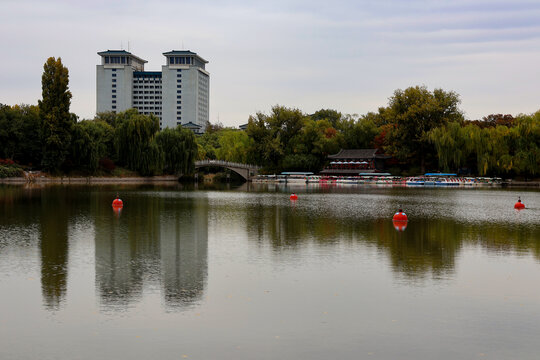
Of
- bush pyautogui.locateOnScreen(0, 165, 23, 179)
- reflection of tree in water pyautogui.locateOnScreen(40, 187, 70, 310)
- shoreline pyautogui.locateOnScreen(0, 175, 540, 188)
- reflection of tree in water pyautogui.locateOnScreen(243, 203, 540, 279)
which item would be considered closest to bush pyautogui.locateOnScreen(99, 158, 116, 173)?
shoreline pyautogui.locateOnScreen(0, 175, 540, 188)

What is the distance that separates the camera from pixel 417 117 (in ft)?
314

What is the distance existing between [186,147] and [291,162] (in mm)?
21358

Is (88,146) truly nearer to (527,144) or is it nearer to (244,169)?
(244,169)

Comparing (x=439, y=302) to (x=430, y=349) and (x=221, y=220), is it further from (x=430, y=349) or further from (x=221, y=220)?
(x=221, y=220)

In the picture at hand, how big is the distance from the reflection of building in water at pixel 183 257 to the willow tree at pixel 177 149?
203 feet

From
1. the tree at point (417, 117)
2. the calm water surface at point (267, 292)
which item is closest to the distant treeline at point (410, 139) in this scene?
the tree at point (417, 117)

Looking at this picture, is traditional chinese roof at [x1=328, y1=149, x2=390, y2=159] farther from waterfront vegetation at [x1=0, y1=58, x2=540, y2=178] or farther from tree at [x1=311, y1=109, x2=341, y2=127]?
tree at [x1=311, y1=109, x2=341, y2=127]

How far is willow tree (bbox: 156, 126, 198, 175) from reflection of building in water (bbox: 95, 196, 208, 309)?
61345mm

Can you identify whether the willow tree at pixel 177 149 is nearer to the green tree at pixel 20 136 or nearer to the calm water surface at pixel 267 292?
the green tree at pixel 20 136

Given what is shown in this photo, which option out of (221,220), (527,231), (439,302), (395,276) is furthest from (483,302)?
(221,220)

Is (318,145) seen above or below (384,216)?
above

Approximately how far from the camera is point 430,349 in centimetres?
1043

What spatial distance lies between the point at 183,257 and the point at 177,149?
76.4 meters

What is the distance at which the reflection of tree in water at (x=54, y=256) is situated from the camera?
46.4 ft
